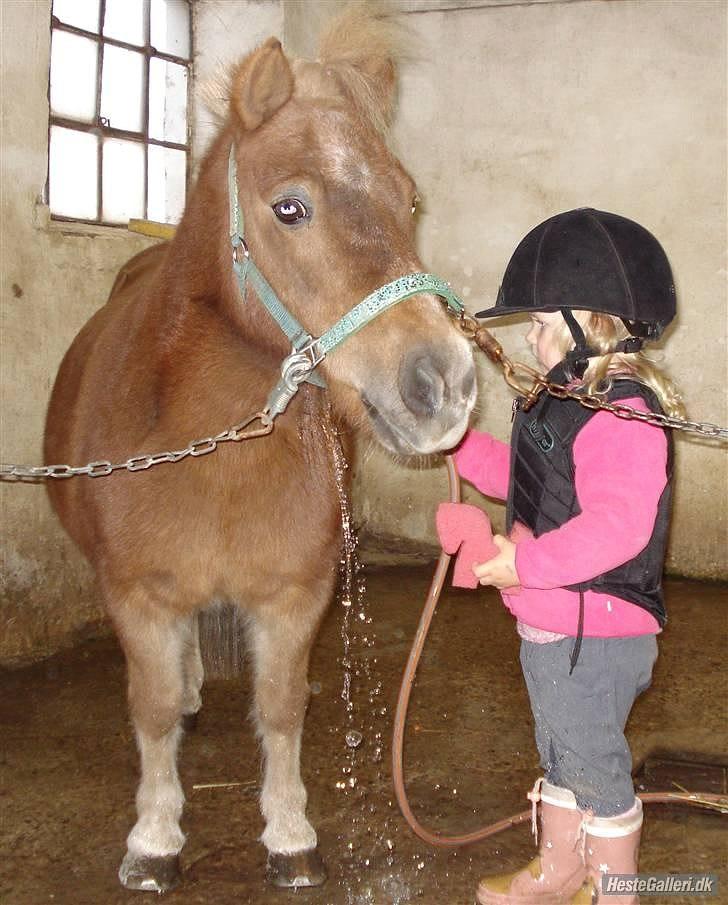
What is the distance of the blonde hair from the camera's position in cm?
156

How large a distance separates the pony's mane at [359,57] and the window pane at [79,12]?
5.93 ft

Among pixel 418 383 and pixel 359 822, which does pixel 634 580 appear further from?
pixel 359 822

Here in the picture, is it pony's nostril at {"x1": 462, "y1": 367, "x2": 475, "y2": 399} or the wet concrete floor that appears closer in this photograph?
pony's nostril at {"x1": 462, "y1": 367, "x2": 475, "y2": 399}

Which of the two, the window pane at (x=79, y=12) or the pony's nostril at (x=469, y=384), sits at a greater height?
the window pane at (x=79, y=12)

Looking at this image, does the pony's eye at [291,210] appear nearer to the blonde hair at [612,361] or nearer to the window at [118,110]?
the blonde hair at [612,361]

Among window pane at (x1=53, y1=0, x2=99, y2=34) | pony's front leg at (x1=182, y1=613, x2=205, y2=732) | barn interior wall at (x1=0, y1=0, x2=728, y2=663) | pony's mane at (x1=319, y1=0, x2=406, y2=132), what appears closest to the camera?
pony's mane at (x1=319, y1=0, x2=406, y2=132)

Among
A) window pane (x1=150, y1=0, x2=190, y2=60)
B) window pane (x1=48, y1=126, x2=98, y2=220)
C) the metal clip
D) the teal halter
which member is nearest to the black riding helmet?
the teal halter

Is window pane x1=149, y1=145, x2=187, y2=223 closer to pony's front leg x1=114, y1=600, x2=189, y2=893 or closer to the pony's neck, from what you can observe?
the pony's neck

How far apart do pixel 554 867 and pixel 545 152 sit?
12.2 ft

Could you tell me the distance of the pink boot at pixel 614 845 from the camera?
5.29ft

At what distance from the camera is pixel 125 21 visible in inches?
144

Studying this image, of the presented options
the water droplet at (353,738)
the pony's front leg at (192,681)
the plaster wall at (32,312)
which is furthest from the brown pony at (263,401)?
the plaster wall at (32,312)

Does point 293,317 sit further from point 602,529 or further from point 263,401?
point 602,529

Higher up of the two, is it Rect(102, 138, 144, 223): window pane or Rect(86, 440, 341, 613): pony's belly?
Rect(102, 138, 144, 223): window pane
